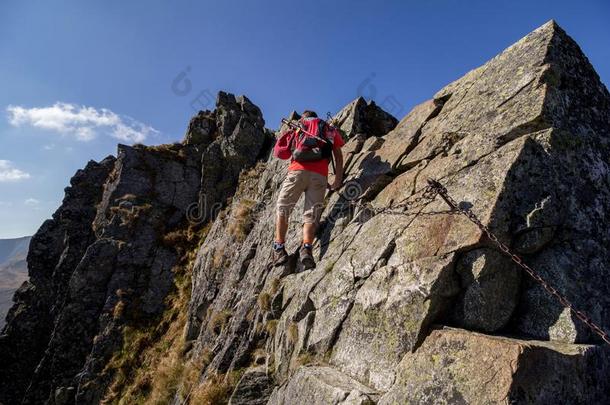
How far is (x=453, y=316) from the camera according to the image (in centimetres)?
619

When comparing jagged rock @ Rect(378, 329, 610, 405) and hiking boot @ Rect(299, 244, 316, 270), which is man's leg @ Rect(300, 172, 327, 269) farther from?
jagged rock @ Rect(378, 329, 610, 405)

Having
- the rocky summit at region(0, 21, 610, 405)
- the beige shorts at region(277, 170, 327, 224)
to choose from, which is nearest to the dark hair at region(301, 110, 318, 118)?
the beige shorts at region(277, 170, 327, 224)

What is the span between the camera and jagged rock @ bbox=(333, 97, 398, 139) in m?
15.3

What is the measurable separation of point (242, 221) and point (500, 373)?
42.6 ft

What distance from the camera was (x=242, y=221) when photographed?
53.9ft

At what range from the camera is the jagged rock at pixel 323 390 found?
5.98m

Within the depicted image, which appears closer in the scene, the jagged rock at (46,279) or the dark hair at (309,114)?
the dark hair at (309,114)

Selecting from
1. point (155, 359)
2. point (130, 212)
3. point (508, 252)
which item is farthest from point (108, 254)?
point (508, 252)

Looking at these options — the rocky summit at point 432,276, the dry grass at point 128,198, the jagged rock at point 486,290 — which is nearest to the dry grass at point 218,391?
the rocky summit at point 432,276

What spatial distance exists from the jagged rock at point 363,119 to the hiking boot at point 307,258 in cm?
671

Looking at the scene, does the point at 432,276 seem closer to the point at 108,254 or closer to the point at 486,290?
the point at 486,290

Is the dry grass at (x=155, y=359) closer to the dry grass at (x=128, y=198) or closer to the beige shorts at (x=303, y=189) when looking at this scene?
the dry grass at (x=128, y=198)

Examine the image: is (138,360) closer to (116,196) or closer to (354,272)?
(116,196)

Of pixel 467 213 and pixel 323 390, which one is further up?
pixel 467 213
